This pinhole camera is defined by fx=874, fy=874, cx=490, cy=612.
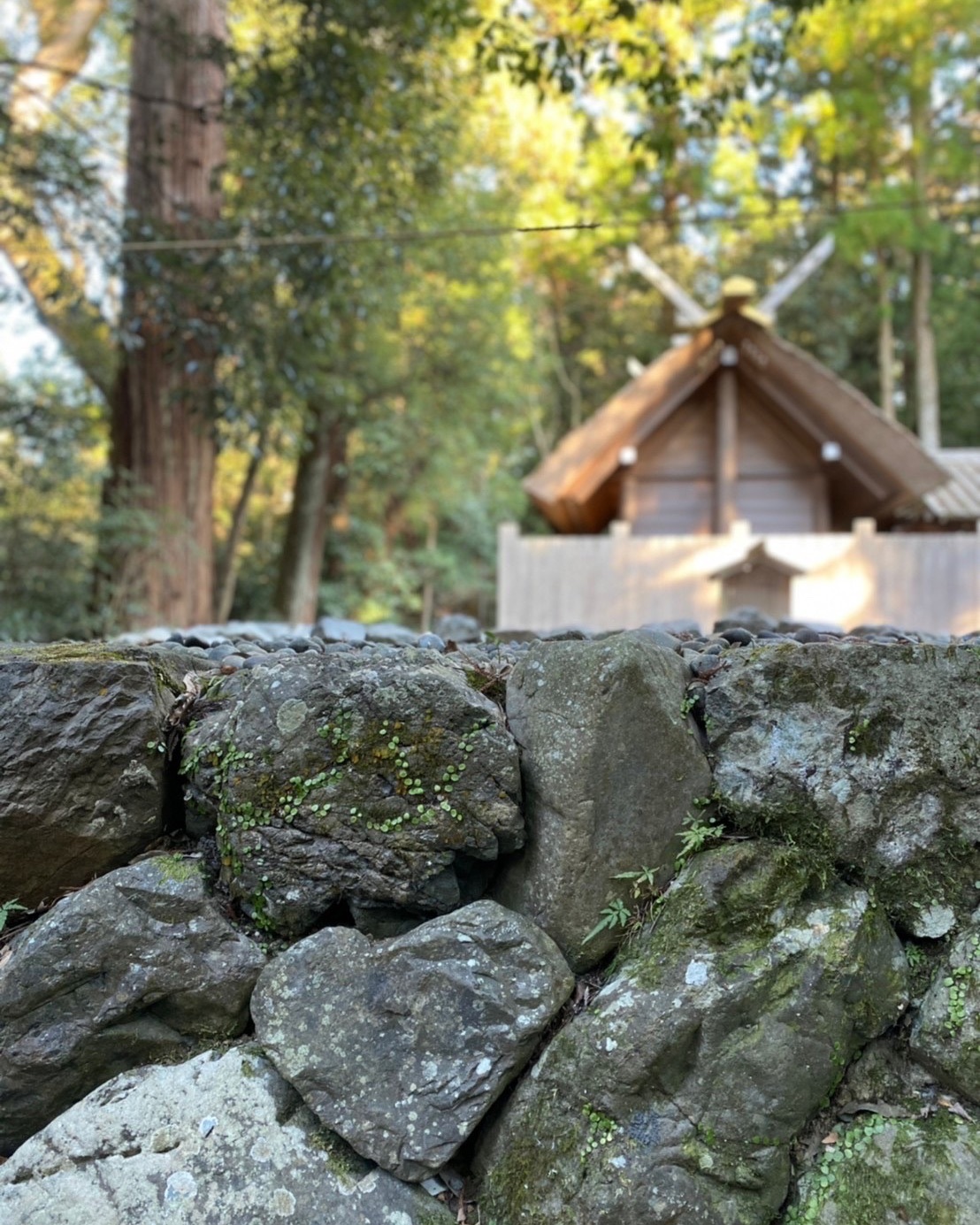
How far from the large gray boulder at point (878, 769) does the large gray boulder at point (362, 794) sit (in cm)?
73

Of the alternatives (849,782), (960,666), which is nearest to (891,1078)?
(849,782)

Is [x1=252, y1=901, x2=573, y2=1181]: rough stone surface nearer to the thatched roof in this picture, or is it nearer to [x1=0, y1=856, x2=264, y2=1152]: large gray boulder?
[x1=0, y1=856, x2=264, y2=1152]: large gray boulder

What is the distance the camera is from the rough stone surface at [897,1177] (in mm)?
2031

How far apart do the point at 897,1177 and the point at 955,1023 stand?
39cm

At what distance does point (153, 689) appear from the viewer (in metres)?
2.56

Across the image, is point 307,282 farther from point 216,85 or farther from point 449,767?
point 449,767

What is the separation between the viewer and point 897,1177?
207 cm

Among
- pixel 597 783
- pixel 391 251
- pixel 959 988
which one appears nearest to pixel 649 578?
pixel 391 251

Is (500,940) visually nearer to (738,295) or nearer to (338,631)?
(338,631)

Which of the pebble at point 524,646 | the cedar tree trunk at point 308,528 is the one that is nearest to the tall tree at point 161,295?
the pebble at point 524,646

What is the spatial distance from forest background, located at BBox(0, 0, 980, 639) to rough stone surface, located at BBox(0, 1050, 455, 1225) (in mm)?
4647

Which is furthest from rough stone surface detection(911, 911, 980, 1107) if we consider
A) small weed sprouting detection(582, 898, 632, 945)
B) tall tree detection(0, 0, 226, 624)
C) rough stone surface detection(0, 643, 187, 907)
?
tall tree detection(0, 0, 226, 624)

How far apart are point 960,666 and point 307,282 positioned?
6133 mm

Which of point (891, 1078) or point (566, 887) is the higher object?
point (566, 887)
